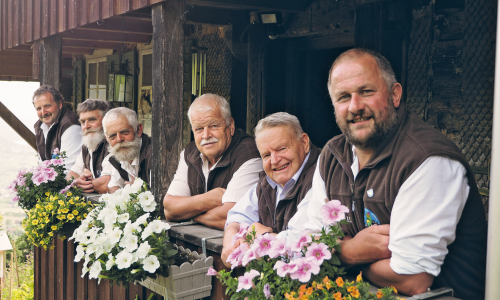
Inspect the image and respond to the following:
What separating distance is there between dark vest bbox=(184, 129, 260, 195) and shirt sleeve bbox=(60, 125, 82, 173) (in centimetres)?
239

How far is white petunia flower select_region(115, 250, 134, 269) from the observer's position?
2.71 metres

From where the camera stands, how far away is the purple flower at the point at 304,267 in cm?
190

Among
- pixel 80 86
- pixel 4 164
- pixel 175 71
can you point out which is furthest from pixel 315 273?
pixel 4 164

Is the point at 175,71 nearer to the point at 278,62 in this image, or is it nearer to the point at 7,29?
the point at 278,62

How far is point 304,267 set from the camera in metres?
1.92

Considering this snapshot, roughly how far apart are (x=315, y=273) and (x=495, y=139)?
2.64 feet

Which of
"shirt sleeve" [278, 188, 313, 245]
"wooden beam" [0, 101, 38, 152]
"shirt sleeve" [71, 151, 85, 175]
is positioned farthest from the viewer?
"wooden beam" [0, 101, 38, 152]

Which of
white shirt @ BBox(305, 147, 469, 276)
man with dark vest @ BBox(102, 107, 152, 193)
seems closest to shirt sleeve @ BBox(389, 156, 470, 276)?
white shirt @ BBox(305, 147, 469, 276)

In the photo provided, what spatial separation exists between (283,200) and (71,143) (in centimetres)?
351

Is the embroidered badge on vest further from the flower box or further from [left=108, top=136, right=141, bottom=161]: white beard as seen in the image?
[left=108, top=136, right=141, bottom=161]: white beard

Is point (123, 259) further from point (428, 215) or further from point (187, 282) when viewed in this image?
point (428, 215)

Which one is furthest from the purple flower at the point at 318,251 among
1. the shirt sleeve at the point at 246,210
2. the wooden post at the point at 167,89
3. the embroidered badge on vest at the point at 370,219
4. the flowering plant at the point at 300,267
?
the wooden post at the point at 167,89

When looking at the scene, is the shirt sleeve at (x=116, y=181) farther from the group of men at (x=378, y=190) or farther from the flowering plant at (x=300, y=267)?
the flowering plant at (x=300, y=267)

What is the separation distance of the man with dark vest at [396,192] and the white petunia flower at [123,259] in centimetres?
104
